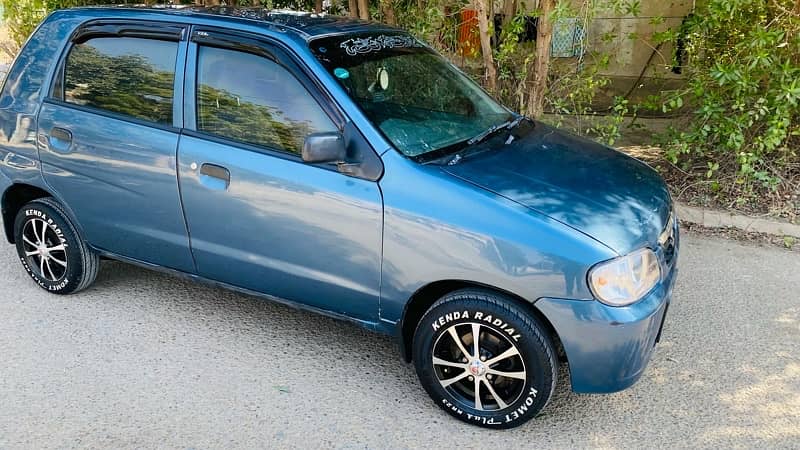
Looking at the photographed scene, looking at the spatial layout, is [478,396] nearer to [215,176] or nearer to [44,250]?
[215,176]

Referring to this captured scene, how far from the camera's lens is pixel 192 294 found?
456 centimetres

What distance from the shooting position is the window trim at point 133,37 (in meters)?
3.66

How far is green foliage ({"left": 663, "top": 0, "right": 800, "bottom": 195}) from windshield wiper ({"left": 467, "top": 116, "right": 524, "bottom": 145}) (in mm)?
2122

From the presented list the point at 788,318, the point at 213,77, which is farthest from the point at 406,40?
the point at 788,318

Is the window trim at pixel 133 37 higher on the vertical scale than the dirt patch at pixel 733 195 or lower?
higher

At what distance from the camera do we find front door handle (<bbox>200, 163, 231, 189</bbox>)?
348cm

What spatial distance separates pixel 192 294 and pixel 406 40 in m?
2.21

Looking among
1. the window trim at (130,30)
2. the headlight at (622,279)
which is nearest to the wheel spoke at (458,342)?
the headlight at (622,279)

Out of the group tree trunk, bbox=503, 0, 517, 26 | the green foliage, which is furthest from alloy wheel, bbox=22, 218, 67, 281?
the green foliage

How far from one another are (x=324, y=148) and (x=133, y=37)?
5.24 feet

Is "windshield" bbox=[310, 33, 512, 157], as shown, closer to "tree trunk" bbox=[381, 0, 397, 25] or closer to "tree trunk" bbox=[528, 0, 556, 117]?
"tree trunk" bbox=[528, 0, 556, 117]

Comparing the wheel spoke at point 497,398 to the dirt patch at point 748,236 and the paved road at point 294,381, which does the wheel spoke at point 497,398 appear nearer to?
the paved road at point 294,381

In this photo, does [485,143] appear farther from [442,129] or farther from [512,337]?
[512,337]

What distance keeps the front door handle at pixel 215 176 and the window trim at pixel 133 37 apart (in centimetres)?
32
